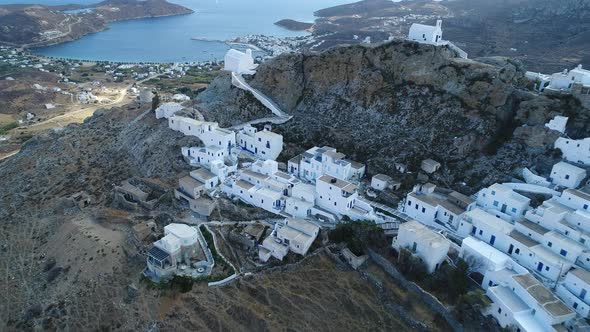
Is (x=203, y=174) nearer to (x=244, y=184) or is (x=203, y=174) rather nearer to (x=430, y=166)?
(x=244, y=184)

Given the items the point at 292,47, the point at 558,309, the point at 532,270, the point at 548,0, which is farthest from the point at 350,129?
the point at 548,0

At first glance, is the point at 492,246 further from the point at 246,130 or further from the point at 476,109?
the point at 246,130

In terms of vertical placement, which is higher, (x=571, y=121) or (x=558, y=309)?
(x=571, y=121)

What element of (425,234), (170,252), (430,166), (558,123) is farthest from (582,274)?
(170,252)

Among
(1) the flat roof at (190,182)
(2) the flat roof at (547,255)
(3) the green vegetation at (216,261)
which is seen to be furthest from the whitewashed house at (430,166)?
(1) the flat roof at (190,182)

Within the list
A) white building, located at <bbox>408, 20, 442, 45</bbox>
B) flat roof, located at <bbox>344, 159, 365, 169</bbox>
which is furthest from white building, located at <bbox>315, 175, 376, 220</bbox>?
white building, located at <bbox>408, 20, 442, 45</bbox>

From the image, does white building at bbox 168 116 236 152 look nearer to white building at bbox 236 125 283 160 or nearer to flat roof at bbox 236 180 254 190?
white building at bbox 236 125 283 160

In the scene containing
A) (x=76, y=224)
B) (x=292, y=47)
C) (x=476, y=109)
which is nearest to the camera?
(x=76, y=224)
